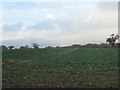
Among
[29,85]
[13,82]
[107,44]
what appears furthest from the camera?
[107,44]

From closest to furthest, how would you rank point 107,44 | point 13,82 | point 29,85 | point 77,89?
point 77,89 → point 29,85 → point 13,82 → point 107,44

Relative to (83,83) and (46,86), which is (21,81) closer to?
(46,86)

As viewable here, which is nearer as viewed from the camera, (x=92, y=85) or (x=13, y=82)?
(x=92, y=85)

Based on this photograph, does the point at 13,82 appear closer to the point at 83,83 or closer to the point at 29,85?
the point at 29,85

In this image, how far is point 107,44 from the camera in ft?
219

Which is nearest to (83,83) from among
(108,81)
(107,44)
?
(108,81)

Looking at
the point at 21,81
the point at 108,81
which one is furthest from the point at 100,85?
the point at 21,81

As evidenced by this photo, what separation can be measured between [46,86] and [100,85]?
358 cm

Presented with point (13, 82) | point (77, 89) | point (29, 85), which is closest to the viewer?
point (77, 89)

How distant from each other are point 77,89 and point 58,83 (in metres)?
2.50

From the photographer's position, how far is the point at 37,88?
16844mm

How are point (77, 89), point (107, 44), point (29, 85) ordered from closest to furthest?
point (77, 89)
point (29, 85)
point (107, 44)

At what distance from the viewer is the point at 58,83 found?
61.8ft

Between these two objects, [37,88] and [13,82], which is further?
[13,82]
